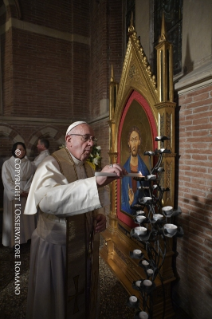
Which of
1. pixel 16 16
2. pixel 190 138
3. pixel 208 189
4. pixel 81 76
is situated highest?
pixel 16 16

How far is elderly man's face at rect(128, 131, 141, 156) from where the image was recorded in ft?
9.21

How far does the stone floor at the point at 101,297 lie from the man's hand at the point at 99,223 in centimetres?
125

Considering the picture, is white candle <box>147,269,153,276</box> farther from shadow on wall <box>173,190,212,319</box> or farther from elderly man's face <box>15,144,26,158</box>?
elderly man's face <box>15,144,26,158</box>

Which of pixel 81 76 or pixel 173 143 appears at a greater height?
pixel 81 76

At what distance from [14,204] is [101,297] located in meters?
2.67

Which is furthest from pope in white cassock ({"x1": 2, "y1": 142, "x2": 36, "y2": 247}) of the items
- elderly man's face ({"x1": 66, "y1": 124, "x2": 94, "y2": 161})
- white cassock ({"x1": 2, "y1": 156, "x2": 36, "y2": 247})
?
elderly man's face ({"x1": 66, "y1": 124, "x2": 94, "y2": 161})

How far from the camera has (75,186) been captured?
1.29 metres

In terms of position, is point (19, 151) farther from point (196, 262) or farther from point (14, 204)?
point (196, 262)

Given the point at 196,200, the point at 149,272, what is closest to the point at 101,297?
the point at 149,272

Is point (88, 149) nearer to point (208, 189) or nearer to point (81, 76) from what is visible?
point (208, 189)

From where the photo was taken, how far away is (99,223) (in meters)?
1.90

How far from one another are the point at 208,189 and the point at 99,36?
17.0 ft

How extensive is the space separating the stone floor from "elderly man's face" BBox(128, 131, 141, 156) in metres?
2.02

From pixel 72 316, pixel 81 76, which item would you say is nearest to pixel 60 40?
pixel 81 76
